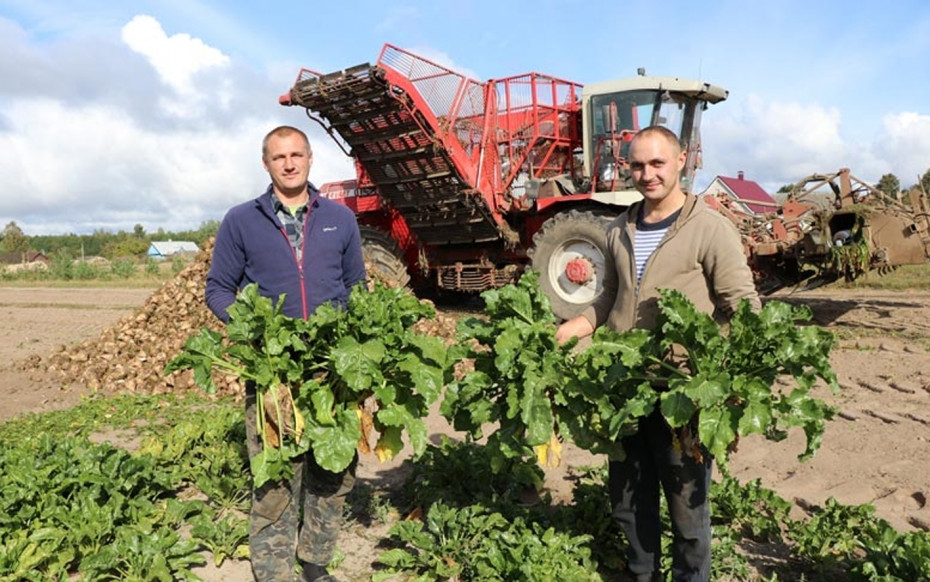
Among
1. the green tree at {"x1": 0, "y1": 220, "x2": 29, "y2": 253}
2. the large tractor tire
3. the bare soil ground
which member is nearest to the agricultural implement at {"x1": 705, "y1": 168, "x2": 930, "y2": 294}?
the bare soil ground

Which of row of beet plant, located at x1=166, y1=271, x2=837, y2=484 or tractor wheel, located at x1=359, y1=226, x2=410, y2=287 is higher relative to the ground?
tractor wheel, located at x1=359, y1=226, x2=410, y2=287

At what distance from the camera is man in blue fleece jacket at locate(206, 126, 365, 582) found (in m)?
2.95

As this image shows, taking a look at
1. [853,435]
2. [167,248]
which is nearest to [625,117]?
[853,435]

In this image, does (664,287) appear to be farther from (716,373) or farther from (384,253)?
(384,253)

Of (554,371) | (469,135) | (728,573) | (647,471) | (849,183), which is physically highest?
(469,135)

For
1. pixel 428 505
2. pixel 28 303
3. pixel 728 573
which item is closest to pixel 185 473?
pixel 428 505

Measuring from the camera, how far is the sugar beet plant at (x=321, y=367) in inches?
106

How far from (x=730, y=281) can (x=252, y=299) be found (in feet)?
6.17

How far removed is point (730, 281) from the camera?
258cm

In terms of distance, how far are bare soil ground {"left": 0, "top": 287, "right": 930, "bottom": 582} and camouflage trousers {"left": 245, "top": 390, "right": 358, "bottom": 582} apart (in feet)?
1.09

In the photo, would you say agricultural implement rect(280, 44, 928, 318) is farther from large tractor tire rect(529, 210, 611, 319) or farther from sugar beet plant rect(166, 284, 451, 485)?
sugar beet plant rect(166, 284, 451, 485)

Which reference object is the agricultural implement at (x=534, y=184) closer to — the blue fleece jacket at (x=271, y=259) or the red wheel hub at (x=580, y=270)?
the red wheel hub at (x=580, y=270)

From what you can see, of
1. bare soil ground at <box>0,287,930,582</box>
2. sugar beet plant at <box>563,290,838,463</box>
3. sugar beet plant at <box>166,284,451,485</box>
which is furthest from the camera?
bare soil ground at <box>0,287,930,582</box>

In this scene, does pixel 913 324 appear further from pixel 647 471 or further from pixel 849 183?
pixel 647 471
